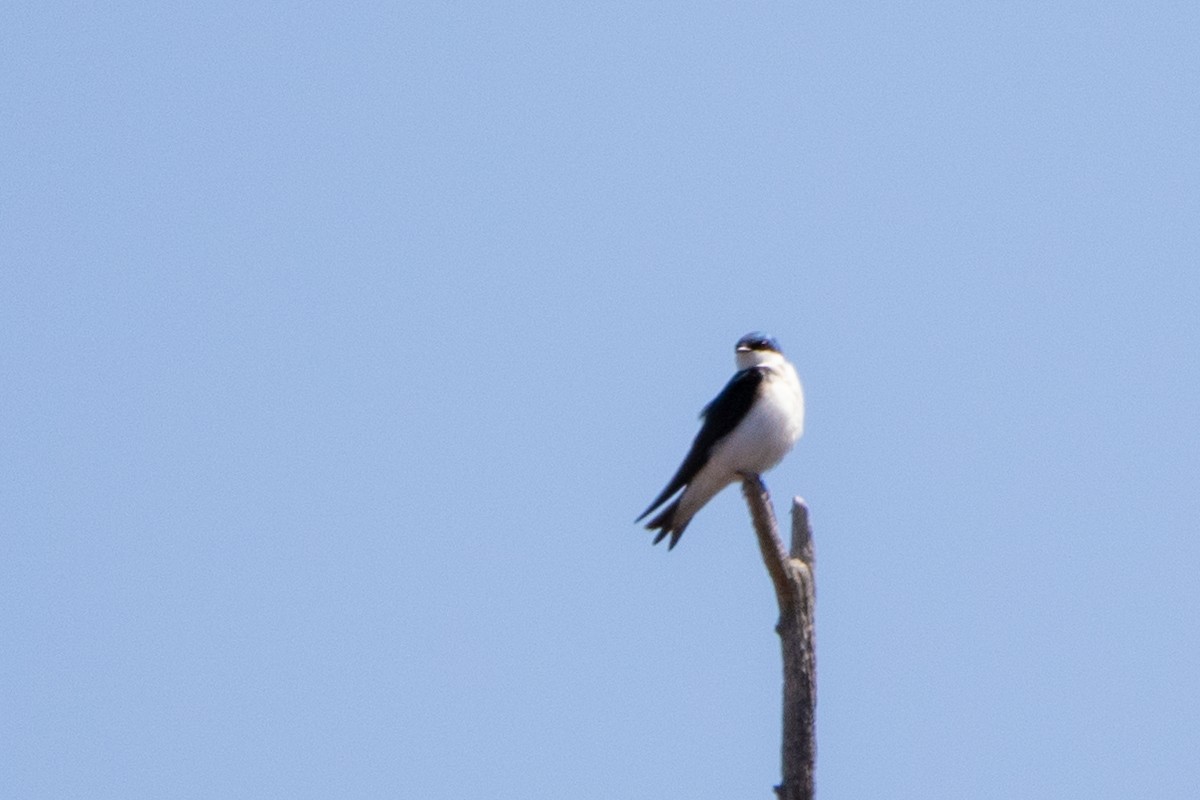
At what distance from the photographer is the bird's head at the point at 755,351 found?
13.7 meters

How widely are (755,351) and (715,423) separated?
1703 millimetres

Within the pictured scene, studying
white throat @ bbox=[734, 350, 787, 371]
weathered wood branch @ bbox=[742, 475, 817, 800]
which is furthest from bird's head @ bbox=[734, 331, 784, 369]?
weathered wood branch @ bbox=[742, 475, 817, 800]

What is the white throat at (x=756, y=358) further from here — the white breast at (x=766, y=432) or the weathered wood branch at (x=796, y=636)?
the weathered wood branch at (x=796, y=636)

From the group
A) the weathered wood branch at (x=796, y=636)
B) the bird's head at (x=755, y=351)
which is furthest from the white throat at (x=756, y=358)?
the weathered wood branch at (x=796, y=636)

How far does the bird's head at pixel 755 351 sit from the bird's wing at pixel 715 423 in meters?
1.11

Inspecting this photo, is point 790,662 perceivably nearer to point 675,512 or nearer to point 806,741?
point 806,741

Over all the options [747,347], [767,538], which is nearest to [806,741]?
[767,538]

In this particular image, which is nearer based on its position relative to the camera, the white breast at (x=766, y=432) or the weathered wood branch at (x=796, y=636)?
the weathered wood branch at (x=796, y=636)

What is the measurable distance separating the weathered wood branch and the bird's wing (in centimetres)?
191

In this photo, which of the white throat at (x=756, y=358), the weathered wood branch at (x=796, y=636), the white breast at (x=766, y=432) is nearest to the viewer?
the weathered wood branch at (x=796, y=636)

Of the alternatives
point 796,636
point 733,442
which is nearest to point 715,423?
point 733,442

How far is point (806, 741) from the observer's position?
937 cm

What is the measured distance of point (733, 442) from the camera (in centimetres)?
1195

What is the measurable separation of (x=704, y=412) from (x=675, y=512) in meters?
0.74
